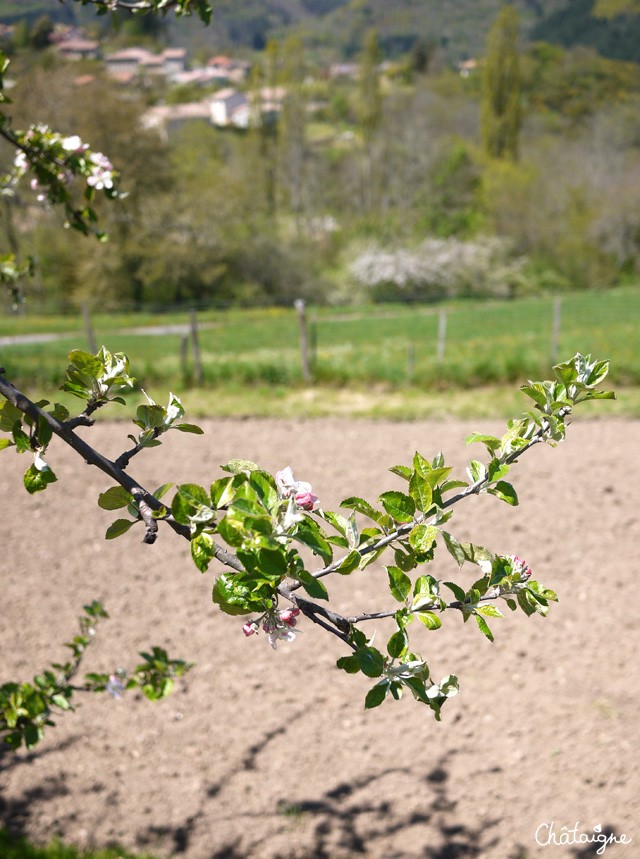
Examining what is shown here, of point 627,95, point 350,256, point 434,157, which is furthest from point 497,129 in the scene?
point 350,256

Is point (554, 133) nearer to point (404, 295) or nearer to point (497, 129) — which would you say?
point (497, 129)

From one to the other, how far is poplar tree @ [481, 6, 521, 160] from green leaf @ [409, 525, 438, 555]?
154 feet

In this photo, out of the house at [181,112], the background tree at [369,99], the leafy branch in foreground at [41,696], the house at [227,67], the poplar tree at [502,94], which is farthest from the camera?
the house at [227,67]

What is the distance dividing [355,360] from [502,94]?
3901 centimetres

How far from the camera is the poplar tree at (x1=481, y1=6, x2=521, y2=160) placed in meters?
44.8

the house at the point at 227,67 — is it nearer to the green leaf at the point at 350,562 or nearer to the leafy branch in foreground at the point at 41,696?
the leafy branch in foreground at the point at 41,696

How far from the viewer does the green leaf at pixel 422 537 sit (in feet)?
4.09

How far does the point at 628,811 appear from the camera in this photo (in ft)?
11.6

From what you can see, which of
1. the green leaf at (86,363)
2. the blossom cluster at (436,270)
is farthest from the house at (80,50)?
the green leaf at (86,363)

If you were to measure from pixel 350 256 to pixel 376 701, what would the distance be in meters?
34.7

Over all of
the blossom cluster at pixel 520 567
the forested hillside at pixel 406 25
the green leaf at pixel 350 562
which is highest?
the forested hillside at pixel 406 25

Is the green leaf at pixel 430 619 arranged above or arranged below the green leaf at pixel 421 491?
below

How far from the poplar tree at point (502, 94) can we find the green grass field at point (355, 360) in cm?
2828

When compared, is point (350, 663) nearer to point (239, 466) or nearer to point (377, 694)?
point (377, 694)
